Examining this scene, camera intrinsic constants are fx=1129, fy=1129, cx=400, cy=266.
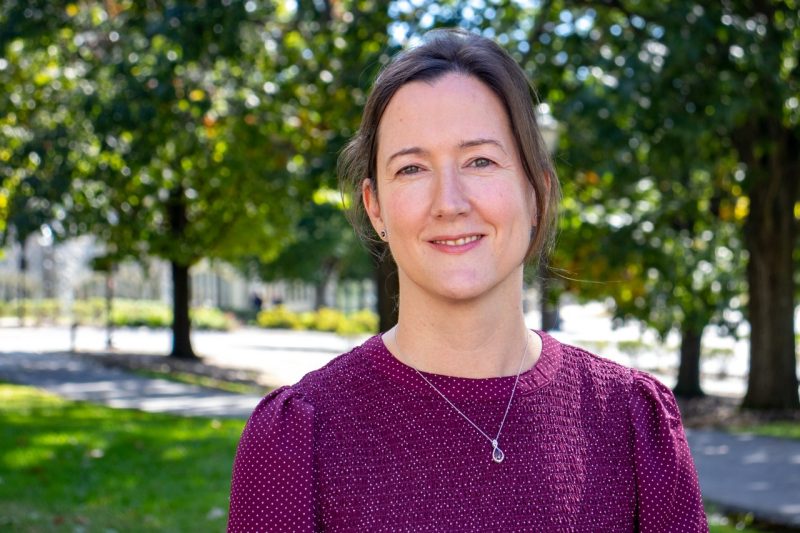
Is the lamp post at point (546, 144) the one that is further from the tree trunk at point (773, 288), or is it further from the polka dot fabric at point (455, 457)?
the tree trunk at point (773, 288)

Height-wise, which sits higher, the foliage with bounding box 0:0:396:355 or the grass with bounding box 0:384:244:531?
the foliage with bounding box 0:0:396:355

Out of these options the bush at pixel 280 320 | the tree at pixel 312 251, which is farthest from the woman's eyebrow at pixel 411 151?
the tree at pixel 312 251

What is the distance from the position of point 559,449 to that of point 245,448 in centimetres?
49

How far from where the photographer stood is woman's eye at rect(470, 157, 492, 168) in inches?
70.0

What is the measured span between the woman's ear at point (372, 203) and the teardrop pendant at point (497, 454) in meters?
0.42

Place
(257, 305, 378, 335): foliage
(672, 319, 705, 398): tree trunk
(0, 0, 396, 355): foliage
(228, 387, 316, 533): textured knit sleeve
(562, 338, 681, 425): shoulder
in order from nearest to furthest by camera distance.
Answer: (228, 387, 316, 533): textured knit sleeve, (562, 338, 681, 425): shoulder, (0, 0, 396, 355): foliage, (672, 319, 705, 398): tree trunk, (257, 305, 378, 335): foliage

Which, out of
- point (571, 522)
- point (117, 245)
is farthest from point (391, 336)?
point (117, 245)

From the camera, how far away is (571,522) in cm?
175

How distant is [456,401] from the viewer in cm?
178

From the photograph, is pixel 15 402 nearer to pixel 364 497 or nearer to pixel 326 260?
pixel 364 497

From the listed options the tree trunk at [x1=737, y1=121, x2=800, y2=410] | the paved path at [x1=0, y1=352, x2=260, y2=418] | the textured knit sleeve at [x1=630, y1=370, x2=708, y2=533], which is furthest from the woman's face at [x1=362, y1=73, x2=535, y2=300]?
the tree trunk at [x1=737, y1=121, x2=800, y2=410]

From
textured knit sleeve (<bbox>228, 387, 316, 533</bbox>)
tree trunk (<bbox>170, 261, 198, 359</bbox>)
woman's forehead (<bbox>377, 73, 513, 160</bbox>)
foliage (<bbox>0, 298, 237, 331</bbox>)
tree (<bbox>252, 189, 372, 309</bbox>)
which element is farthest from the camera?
tree (<bbox>252, 189, 372, 309</bbox>)

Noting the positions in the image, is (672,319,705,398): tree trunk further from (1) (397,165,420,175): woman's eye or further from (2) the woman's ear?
(1) (397,165,420,175): woman's eye

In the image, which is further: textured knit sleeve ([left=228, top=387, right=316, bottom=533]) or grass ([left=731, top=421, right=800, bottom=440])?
grass ([left=731, top=421, right=800, bottom=440])
